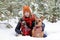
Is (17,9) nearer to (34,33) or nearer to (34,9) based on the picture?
(34,9)

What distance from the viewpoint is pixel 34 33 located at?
5906 millimetres

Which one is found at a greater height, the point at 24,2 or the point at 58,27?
the point at 24,2

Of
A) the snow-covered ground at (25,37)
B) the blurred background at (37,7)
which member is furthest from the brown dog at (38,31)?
the blurred background at (37,7)

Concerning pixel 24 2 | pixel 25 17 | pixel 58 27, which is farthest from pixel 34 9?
pixel 25 17

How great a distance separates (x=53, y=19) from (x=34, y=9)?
0.68 m

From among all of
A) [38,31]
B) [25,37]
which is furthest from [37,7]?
[25,37]

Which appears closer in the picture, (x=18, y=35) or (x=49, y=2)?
(x=18, y=35)

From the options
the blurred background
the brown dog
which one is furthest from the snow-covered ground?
the blurred background

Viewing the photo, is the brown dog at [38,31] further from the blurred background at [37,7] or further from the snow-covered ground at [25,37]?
the blurred background at [37,7]

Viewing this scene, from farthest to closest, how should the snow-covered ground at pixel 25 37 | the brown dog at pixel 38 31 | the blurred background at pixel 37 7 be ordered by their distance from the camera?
the blurred background at pixel 37 7 → the brown dog at pixel 38 31 → the snow-covered ground at pixel 25 37

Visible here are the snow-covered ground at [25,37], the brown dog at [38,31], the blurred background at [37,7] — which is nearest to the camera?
the snow-covered ground at [25,37]

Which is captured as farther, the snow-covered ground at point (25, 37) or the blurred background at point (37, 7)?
the blurred background at point (37, 7)

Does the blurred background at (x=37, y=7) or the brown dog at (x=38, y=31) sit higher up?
the blurred background at (x=37, y=7)

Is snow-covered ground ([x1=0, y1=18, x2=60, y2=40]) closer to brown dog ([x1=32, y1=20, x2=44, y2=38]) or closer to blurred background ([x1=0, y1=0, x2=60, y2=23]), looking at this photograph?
brown dog ([x1=32, y1=20, x2=44, y2=38])
